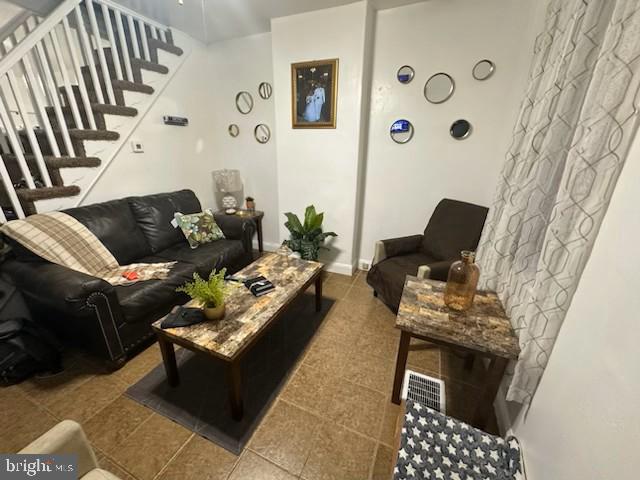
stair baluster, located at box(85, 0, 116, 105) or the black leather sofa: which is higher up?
stair baluster, located at box(85, 0, 116, 105)

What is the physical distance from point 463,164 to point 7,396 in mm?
3590

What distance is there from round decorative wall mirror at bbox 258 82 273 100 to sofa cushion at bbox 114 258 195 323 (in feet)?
6.83

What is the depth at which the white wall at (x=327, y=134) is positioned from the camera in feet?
7.61

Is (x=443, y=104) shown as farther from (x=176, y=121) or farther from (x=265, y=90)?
(x=176, y=121)

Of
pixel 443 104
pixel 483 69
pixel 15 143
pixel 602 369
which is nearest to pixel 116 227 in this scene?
pixel 15 143

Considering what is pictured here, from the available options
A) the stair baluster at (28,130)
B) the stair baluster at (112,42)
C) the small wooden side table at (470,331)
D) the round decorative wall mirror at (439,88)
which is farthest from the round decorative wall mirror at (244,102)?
the small wooden side table at (470,331)

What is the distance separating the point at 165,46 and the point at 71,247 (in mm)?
2210

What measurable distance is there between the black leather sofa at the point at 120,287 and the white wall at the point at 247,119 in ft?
2.58

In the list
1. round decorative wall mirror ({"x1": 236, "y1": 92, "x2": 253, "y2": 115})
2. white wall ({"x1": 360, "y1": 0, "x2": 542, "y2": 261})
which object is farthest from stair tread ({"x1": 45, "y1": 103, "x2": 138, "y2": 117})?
white wall ({"x1": 360, "y1": 0, "x2": 542, "y2": 261})

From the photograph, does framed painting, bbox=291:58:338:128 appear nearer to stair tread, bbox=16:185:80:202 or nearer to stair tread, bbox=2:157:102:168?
stair tread, bbox=2:157:102:168

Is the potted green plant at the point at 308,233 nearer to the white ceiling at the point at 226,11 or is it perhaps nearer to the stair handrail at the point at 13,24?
the white ceiling at the point at 226,11

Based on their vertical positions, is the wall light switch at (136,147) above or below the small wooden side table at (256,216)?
above

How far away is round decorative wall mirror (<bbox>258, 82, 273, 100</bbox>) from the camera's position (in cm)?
293

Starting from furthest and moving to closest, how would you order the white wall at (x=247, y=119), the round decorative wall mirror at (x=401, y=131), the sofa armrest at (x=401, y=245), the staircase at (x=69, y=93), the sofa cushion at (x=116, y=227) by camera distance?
the white wall at (x=247, y=119)
the round decorative wall mirror at (x=401, y=131)
the sofa armrest at (x=401, y=245)
the sofa cushion at (x=116, y=227)
the staircase at (x=69, y=93)
